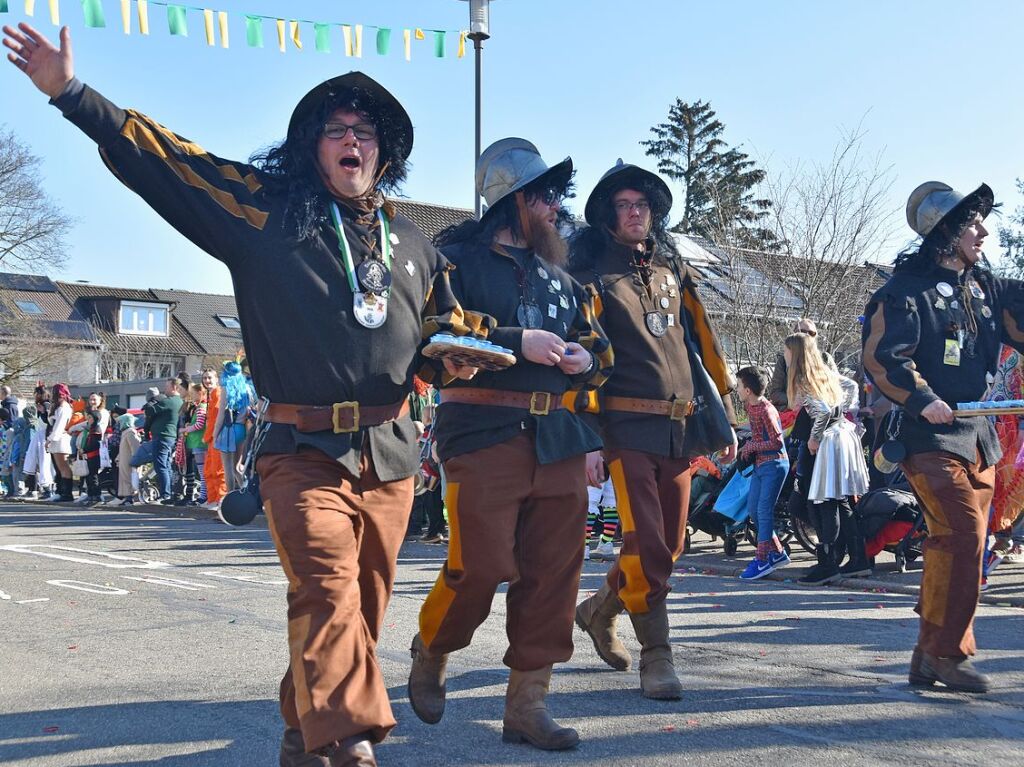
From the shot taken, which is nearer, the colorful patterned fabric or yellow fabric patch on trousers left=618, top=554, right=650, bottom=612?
yellow fabric patch on trousers left=618, top=554, right=650, bottom=612

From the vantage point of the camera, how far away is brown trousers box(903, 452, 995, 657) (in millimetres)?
5070

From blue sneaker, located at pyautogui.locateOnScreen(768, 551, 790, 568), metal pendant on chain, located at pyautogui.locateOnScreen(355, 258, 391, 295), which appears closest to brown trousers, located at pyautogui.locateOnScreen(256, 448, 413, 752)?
metal pendant on chain, located at pyautogui.locateOnScreen(355, 258, 391, 295)

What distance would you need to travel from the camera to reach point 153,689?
5.28 metres

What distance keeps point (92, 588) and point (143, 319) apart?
196 ft

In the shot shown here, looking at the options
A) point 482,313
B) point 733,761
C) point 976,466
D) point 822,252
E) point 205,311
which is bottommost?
point 733,761

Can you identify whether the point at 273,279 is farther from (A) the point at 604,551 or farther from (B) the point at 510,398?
(A) the point at 604,551

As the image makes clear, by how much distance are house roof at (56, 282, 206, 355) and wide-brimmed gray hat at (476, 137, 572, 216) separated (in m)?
59.8

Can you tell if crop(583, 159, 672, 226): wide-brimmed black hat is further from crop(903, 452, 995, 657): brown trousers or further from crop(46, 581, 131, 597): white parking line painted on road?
crop(46, 581, 131, 597): white parking line painted on road

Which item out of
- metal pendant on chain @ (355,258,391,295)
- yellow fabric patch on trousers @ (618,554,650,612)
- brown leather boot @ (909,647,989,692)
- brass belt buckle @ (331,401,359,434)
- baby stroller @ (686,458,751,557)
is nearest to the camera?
brass belt buckle @ (331,401,359,434)

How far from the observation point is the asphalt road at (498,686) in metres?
4.18

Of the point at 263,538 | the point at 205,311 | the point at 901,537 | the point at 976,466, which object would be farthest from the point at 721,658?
the point at 205,311

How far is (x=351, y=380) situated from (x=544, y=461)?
36.7 inches

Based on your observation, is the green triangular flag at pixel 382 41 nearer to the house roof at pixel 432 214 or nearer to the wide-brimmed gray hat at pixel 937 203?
the wide-brimmed gray hat at pixel 937 203

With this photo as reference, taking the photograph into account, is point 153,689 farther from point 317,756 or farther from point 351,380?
point 351,380
